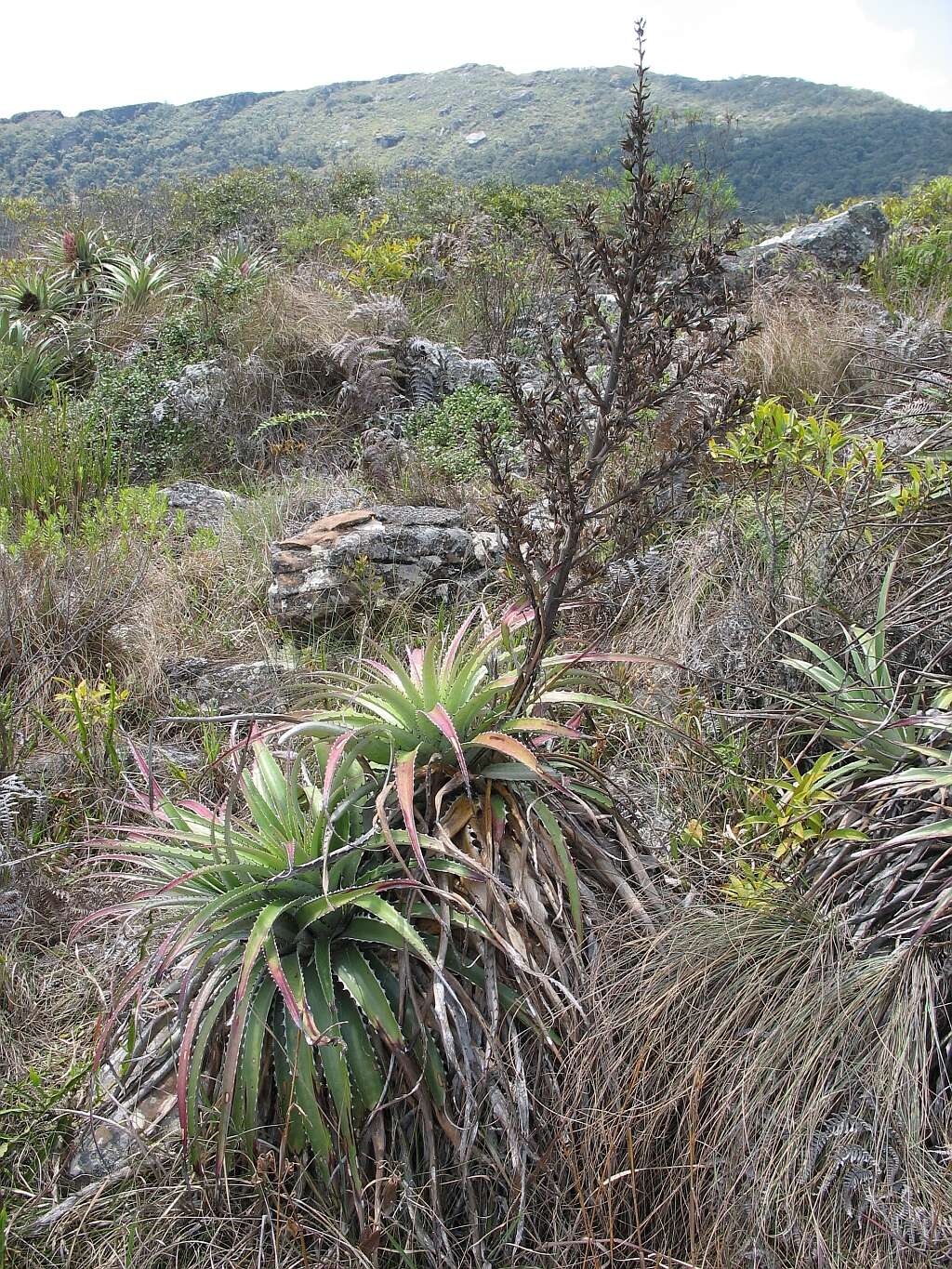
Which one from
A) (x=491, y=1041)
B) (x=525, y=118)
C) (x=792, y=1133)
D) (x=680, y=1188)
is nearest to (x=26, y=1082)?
(x=491, y=1041)

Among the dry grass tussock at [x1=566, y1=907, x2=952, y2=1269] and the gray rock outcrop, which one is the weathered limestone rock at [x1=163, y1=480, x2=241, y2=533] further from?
the dry grass tussock at [x1=566, y1=907, x2=952, y2=1269]

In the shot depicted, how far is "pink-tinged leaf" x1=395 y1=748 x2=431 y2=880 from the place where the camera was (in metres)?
1.84

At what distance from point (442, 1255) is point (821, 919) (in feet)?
3.49

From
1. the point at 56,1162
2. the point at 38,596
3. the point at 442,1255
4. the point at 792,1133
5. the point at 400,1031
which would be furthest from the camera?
the point at 38,596

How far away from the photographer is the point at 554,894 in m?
2.16

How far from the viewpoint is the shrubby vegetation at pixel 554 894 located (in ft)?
5.83

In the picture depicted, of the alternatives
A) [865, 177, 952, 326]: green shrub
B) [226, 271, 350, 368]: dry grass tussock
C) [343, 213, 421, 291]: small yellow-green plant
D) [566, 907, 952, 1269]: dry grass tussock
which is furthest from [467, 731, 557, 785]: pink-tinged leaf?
[343, 213, 421, 291]: small yellow-green plant

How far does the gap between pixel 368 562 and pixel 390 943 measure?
2.37 metres

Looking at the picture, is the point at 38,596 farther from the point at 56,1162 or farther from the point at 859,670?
the point at 859,670

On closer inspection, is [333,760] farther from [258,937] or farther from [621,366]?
[621,366]

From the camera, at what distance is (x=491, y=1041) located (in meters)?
1.87

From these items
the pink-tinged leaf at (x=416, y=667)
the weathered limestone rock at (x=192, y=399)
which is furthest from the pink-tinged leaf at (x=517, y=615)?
the weathered limestone rock at (x=192, y=399)

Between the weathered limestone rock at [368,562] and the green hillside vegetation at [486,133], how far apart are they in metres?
22.9

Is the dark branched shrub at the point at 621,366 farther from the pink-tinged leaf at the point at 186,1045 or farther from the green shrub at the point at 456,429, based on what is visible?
the green shrub at the point at 456,429
